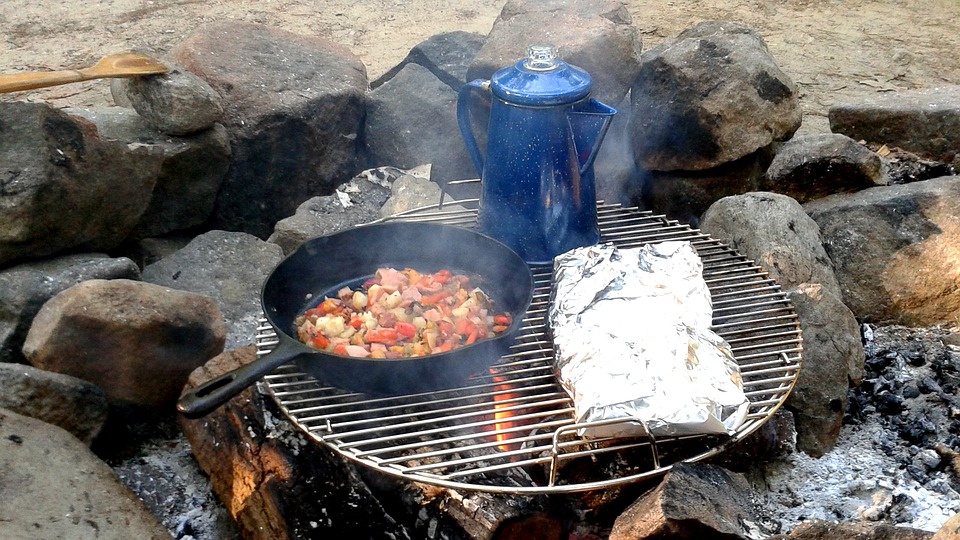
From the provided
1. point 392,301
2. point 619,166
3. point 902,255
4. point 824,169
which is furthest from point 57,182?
point 902,255

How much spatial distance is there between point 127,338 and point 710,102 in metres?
2.62

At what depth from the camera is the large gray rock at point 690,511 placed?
197cm

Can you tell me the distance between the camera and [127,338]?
270 centimetres

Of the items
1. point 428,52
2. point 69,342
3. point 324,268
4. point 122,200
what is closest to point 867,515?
point 324,268

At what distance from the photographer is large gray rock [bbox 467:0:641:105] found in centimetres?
357

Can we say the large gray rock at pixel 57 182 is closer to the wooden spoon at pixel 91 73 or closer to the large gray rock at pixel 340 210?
the wooden spoon at pixel 91 73

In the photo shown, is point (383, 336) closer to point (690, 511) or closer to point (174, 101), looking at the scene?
point (690, 511)

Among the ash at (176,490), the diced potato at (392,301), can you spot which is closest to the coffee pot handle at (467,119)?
the diced potato at (392,301)

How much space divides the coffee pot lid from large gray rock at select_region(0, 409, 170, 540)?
167 centimetres

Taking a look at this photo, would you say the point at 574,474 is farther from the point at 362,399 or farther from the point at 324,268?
the point at 324,268

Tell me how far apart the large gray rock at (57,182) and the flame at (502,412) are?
183cm

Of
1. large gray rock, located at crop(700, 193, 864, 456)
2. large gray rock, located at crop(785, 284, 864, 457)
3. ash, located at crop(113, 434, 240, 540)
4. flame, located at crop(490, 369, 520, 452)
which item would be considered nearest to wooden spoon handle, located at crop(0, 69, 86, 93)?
ash, located at crop(113, 434, 240, 540)

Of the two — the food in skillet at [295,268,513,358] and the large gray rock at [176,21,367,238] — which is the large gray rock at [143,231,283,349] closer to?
the large gray rock at [176,21,367,238]

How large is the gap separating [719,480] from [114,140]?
2.59 metres
